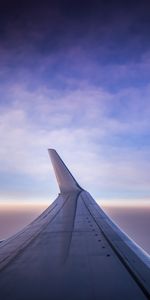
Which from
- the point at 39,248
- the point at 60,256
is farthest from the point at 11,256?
the point at 60,256

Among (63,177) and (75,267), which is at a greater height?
(63,177)

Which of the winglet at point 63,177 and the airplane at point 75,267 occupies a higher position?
the winglet at point 63,177

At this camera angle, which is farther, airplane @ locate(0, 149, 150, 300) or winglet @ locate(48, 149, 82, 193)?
winglet @ locate(48, 149, 82, 193)

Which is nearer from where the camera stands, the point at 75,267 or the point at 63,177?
the point at 75,267

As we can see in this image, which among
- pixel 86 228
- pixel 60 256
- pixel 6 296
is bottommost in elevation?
pixel 6 296

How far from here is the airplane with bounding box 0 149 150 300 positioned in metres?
2.19

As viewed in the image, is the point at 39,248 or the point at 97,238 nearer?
the point at 39,248

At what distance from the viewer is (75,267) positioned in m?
2.83

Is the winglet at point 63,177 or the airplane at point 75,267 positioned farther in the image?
the winglet at point 63,177

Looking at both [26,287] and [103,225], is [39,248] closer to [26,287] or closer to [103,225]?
[26,287]

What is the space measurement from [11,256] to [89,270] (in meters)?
1.43

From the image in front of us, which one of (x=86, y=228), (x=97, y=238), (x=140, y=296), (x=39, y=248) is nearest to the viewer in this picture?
(x=140, y=296)

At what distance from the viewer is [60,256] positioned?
131 inches

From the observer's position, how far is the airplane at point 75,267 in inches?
86.3
